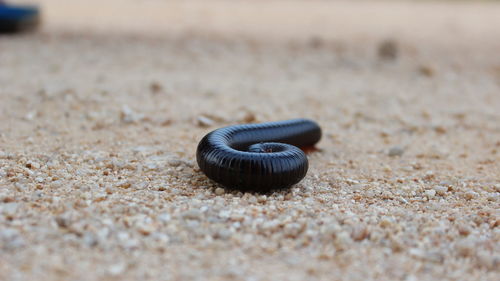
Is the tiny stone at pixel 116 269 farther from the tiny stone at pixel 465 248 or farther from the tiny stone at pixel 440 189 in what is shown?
the tiny stone at pixel 440 189

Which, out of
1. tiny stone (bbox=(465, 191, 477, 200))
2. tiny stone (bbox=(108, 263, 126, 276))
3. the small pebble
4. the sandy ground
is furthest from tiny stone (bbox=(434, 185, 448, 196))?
tiny stone (bbox=(108, 263, 126, 276))

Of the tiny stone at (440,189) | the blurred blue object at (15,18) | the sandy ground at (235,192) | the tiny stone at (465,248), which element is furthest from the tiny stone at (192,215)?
the blurred blue object at (15,18)

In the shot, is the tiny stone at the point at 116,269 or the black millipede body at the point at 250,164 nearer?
the tiny stone at the point at 116,269

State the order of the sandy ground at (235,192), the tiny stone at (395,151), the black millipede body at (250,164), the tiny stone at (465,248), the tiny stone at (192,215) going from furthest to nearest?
the tiny stone at (395,151), the black millipede body at (250,164), the tiny stone at (192,215), the tiny stone at (465,248), the sandy ground at (235,192)

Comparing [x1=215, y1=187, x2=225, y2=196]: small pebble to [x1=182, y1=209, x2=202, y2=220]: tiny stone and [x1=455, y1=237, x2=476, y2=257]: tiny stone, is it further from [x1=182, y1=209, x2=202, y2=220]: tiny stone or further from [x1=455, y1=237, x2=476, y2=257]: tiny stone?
[x1=455, y1=237, x2=476, y2=257]: tiny stone

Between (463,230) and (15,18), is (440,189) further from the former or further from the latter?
(15,18)

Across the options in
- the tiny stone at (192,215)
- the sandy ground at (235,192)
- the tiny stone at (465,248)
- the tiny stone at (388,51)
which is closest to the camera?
the sandy ground at (235,192)
